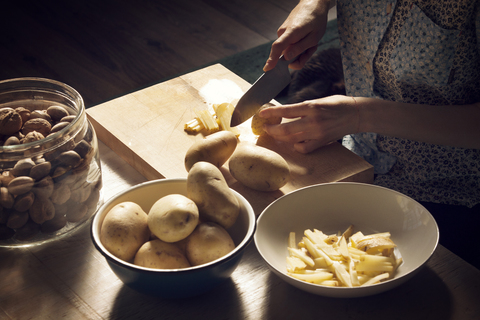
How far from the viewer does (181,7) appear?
3535 mm

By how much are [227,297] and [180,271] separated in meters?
0.15

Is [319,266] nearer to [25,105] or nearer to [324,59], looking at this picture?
[25,105]

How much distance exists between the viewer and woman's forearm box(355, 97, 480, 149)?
1089mm

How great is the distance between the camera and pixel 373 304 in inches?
29.0

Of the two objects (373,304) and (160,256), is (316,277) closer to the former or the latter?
(373,304)

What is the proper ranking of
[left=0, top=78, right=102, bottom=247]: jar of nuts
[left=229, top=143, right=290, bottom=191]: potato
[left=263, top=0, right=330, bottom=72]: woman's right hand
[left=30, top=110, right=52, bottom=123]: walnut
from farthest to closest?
[left=263, top=0, right=330, bottom=72]: woman's right hand < [left=229, top=143, right=290, bottom=191]: potato < [left=30, top=110, right=52, bottom=123]: walnut < [left=0, top=78, right=102, bottom=247]: jar of nuts

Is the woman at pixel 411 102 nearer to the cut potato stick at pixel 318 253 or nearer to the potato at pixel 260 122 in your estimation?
the potato at pixel 260 122

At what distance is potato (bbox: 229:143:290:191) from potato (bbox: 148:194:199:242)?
0.94ft

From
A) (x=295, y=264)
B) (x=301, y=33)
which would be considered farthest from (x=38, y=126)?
(x=301, y=33)

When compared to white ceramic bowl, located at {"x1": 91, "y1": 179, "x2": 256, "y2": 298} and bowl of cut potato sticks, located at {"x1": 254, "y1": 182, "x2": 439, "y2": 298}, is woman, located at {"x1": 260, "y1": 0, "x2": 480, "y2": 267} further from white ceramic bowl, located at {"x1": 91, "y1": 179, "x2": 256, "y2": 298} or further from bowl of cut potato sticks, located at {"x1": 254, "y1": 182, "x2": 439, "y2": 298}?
white ceramic bowl, located at {"x1": 91, "y1": 179, "x2": 256, "y2": 298}

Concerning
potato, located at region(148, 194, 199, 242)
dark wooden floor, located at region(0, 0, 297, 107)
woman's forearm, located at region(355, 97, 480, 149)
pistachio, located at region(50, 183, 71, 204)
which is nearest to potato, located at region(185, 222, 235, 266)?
potato, located at region(148, 194, 199, 242)

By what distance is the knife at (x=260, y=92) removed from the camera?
1.16 m

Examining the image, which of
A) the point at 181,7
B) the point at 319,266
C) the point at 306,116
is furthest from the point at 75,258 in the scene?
the point at 181,7

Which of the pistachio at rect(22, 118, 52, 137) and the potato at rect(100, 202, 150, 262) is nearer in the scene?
the potato at rect(100, 202, 150, 262)
